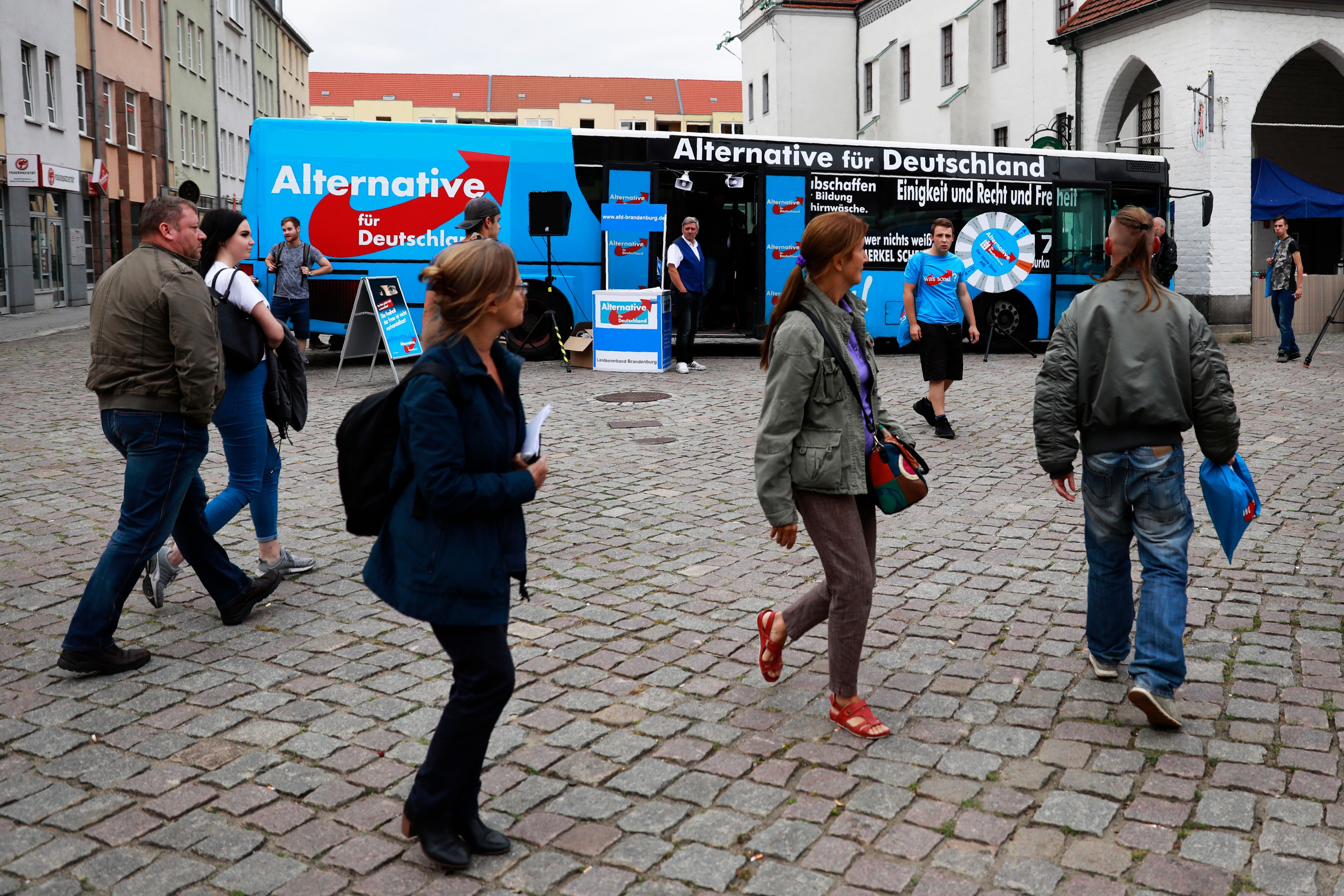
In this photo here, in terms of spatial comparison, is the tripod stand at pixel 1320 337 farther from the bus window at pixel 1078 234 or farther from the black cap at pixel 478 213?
the black cap at pixel 478 213

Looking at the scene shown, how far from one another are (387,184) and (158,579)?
11389 mm

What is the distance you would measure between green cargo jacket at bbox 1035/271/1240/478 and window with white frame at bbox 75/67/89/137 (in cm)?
3324

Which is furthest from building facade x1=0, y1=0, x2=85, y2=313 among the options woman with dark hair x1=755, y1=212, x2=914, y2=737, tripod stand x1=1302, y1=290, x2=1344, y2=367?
woman with dark hair x1=755, y1=212, x2=914, y2=737

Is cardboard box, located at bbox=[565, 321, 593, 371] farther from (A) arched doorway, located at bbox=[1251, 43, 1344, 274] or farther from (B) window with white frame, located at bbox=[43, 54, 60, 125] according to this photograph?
(B) window with white frame, located at bbox=[43, 54, 60, 125]

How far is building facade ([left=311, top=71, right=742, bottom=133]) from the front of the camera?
96.9 m

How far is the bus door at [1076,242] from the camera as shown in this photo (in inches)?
741

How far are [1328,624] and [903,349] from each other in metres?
14.2

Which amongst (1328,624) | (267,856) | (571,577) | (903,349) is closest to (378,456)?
(267,856)

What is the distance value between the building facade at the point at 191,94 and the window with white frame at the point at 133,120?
7.29 feet

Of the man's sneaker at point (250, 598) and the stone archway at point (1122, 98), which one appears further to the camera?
the stone archway at point (1122, 98)

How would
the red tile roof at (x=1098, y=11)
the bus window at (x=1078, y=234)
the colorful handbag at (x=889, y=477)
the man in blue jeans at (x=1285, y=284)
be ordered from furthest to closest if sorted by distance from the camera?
the red tile roof at (x=1098, y=11), the bus window at (x=1078, y=234), the man in blue jeans at (x=1285, y=284), the colorful handbag at (x=889, y=477)

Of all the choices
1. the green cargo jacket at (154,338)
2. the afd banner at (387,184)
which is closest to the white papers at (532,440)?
the green cargo jacket at (154,338)

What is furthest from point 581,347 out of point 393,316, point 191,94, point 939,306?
point 191,94

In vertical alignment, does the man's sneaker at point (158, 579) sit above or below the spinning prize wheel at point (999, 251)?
below
